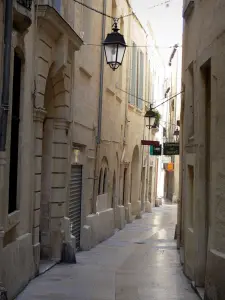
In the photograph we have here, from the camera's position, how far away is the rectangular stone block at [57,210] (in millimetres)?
12109

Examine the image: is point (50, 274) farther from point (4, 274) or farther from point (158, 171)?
point (158, 171)

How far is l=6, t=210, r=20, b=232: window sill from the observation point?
8.11m

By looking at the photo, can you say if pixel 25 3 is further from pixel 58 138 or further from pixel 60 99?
pixel 58 138

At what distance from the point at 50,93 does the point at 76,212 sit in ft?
11.8

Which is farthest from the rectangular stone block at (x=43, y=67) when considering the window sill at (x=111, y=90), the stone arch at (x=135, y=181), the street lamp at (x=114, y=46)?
the stone arch at (x=135, y=181)

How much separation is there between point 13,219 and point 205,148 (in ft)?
11.0

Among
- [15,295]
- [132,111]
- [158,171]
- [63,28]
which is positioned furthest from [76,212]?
[158,171]

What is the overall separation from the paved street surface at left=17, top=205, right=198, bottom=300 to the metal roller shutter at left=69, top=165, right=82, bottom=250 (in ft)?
2.12

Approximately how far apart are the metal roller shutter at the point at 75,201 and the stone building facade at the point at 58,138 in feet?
0.08

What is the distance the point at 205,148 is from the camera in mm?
9578

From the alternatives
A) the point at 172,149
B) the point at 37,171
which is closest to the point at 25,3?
the point at 37,171

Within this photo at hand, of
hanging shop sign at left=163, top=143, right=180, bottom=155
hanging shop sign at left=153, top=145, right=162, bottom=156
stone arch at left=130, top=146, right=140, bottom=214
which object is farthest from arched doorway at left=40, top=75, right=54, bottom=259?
stone arch at left=130, top=146, right=140, bottom=214

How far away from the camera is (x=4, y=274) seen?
7707 mm

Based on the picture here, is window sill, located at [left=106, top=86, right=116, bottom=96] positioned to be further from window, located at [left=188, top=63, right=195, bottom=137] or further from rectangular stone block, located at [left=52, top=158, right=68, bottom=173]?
window, located at [left=188, top=63, right=195, bottom=137]
